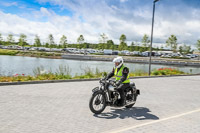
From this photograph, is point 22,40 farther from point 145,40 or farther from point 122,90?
point 122,90

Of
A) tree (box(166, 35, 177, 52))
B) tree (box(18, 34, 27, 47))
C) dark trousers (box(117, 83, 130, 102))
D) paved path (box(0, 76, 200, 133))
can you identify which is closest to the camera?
paved path (box(0, 76, 200, 133))

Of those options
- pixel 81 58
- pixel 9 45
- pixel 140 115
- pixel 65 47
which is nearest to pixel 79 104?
pixel 140 115

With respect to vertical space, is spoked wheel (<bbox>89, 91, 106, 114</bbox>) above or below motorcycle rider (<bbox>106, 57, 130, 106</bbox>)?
below

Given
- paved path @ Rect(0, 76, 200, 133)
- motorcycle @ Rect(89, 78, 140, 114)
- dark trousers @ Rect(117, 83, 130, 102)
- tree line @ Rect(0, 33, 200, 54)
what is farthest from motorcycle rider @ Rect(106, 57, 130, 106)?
tree line @ Rect(0, 33, 200, 54)

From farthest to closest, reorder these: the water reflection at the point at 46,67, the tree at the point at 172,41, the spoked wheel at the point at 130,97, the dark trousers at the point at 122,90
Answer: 1. the tree at the point at 172,41
2. the water reflection at the point at 46,67
3. the spoked wheel at the point at 130,97
4. the dark trousers at the point at 122,90

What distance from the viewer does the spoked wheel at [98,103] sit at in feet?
18.4

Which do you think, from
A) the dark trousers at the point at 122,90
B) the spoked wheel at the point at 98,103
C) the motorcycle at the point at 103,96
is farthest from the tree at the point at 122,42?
the spoked wheel at the point at 98,103

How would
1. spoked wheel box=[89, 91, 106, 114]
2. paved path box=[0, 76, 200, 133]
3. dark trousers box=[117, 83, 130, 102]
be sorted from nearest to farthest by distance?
paved path box=[0, 76, 200, 133] → spoked wheel box=[89, 91, 106, 114] → dark trousers box=[117, 83, 130, 102]

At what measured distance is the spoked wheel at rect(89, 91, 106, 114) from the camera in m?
5.62

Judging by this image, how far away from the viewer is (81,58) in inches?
2598

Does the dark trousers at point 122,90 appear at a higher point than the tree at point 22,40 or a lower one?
lower

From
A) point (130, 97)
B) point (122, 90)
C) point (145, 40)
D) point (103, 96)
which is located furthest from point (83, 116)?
Result: point (145, 40)

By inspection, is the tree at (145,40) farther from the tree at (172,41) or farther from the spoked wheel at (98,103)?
the spoked wheel at (98,103)

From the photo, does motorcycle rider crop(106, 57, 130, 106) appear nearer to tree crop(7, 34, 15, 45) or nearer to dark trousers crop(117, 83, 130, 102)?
dark trousers crop(117, 83, 130, 102)
